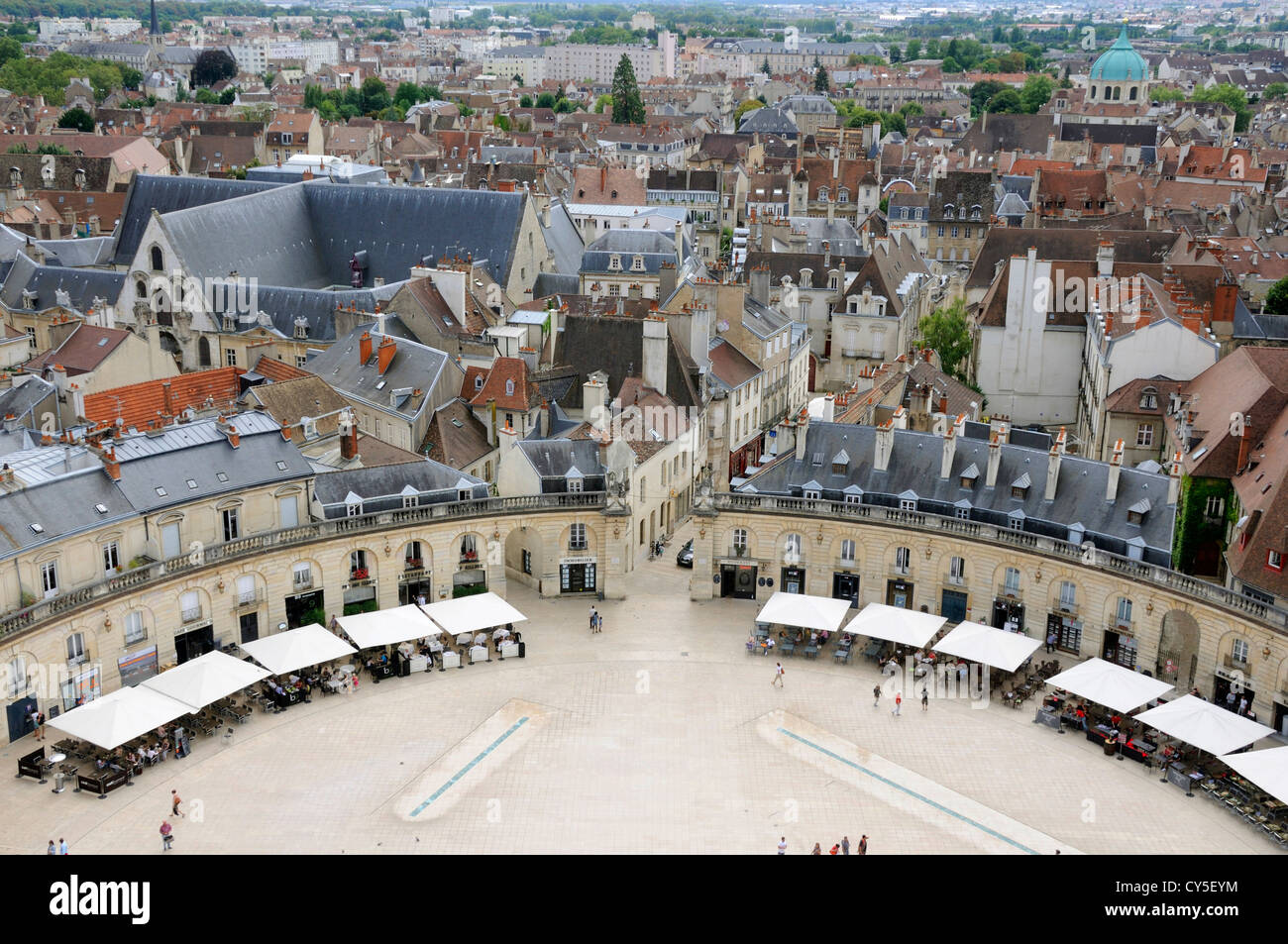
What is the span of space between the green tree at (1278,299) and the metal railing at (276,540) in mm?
52166

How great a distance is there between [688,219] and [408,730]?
8409cm

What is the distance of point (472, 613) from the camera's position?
4950cm

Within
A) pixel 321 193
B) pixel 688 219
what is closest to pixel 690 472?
pixel 321 193

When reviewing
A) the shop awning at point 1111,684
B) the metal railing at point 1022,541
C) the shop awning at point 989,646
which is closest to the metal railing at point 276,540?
the metal railing at point 1022,541

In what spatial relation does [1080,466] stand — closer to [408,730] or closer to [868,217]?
[408,730]

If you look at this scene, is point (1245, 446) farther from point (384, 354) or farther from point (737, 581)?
point (384, 354)

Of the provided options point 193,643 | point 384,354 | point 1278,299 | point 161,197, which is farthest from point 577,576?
point 1278,299

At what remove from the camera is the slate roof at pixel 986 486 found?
4878 centimetres

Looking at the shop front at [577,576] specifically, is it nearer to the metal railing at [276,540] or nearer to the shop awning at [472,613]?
the metal railing at [276,540]

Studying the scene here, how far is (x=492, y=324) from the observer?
2849 inches

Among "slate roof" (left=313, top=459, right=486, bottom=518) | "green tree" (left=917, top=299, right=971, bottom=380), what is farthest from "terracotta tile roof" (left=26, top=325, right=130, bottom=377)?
"green tree" (left=917, top=299, right=971, bottom=380)

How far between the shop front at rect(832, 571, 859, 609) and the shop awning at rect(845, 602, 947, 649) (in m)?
2.67

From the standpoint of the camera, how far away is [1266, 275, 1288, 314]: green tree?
8362 cm

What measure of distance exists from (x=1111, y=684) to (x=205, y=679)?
29372mm
